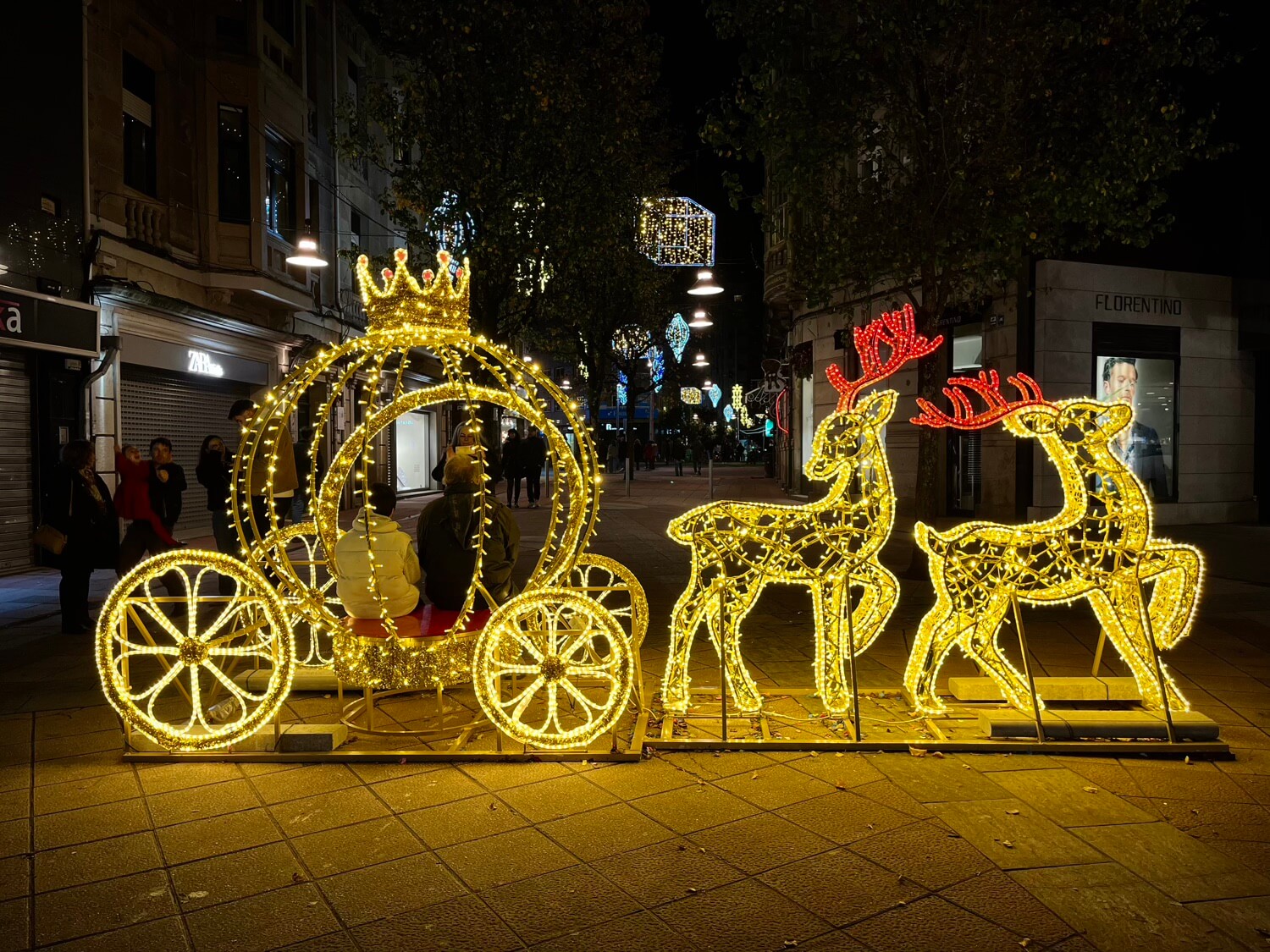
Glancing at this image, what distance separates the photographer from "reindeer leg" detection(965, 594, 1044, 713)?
4824mm

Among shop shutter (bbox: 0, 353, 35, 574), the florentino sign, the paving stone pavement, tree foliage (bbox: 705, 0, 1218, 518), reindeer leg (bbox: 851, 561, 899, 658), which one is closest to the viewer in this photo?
the paving stone pavement

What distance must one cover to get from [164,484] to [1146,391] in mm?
14554

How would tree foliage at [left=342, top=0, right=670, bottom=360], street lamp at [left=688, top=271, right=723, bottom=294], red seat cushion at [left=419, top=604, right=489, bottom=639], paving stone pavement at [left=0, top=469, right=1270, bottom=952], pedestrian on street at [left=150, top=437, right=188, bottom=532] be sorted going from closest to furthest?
1. paving stone pavement at [left=0, top=469, right=1270, bottom=952]
2. red seat cushion at [left=419, top=604, right=489, bottom=639]
3. pedestrian on street at [left=150, top=437, right=188, bottom=532]
4. tree foliage at [left=342, top=0, right=670, bottom=360]
5. street lamp at [left=688, top=271, right=723, bottom=294]

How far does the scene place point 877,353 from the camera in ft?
17.9

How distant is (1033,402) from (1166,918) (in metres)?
2.84

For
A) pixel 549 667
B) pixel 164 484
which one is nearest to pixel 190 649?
pixel 549 667

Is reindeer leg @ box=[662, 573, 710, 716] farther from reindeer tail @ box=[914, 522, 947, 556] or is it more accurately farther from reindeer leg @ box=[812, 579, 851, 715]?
reindeer tail @ box=[914, 522, 947, 556]

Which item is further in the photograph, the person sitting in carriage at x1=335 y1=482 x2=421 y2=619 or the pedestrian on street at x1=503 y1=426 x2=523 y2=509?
the pedestrian on street at x1=503 y1=426 x2=523 y2=509

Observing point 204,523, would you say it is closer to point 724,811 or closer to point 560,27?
point 560,27

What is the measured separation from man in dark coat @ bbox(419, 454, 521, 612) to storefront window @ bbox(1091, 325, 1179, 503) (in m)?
12.0

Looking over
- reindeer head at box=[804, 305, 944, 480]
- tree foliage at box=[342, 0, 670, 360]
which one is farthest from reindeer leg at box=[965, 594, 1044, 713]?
tree foliage at box=[342, 0, 670, 360]

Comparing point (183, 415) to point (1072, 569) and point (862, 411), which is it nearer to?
point (862, 411)

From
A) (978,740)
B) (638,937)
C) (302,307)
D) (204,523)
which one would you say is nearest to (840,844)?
(638,937)

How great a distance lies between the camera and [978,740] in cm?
462
